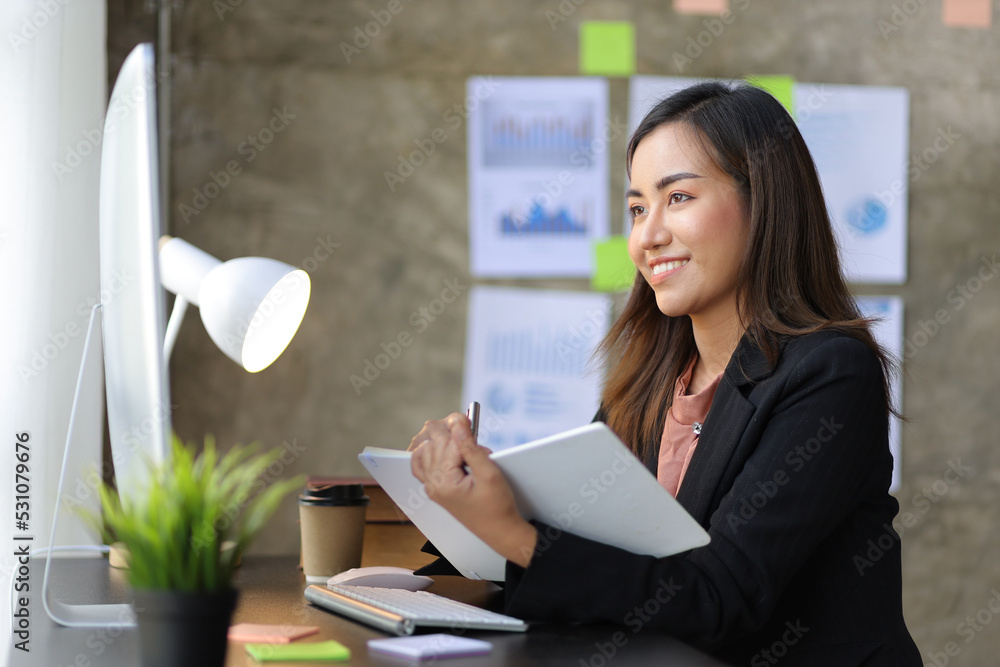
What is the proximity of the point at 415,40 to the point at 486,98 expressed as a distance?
25 centimetres

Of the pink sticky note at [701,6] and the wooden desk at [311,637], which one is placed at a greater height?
the pink sticky note at [701,6]

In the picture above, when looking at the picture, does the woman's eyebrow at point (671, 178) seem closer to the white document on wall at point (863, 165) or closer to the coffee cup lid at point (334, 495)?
the coffee cup lid at point (334, 495)

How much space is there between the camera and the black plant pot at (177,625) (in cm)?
66

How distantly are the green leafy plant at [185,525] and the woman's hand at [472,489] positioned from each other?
0.30 m

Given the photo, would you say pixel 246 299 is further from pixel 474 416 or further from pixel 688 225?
pixel 688 225

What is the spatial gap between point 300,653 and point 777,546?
0.55 m

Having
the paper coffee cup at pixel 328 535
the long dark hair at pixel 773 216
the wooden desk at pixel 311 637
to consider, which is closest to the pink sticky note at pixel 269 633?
the wooden desk at pixel 311 637

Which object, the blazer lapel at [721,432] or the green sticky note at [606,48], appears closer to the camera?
the blazer lapel at [721,432]

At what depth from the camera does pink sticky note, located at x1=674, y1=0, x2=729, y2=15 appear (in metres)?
2.62

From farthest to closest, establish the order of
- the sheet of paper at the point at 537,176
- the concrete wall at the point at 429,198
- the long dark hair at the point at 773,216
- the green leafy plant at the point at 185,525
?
the sheet of paper at the point at 537,176 → the concrete wall at the point at 429,198 → the long dark hair at the point at 773,216 → the green leafy plant at the point at 185,525

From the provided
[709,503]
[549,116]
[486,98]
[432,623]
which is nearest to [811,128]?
[549,116]

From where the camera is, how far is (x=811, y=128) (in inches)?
105

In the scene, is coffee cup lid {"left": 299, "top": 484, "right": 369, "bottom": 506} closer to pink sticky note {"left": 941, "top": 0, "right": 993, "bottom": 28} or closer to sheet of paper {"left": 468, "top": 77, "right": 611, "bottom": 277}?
sheet of paper {"left": 468, "top": 77, "right": 611, "bottom": 277}

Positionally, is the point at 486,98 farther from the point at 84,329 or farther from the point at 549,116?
the point at 84,329
